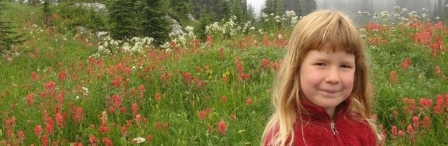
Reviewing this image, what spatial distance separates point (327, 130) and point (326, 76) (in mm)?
302

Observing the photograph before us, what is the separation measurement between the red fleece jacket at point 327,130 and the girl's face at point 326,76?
6cm

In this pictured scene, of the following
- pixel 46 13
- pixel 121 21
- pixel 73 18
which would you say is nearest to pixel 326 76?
pixel 121 21

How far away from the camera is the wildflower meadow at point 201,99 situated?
4.36 meters

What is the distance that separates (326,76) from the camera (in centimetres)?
240

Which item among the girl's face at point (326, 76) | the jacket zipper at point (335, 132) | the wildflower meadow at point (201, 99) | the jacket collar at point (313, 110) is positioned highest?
the girl's face at point (326, 76)

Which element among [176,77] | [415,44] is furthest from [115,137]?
[415,44]

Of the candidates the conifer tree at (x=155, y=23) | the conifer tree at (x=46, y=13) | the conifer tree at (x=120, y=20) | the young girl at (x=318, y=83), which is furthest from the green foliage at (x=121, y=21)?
the young girl at (x=318, y=83)

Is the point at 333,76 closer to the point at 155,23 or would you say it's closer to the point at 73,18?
the point at 155,23

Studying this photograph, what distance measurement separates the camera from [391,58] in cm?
669

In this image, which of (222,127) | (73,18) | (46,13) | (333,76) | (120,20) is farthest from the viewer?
(73,18)

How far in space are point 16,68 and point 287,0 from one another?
300ft

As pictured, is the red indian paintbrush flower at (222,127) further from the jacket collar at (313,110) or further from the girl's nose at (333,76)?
the girl's nose at (333,76)

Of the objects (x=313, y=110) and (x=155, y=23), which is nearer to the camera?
(x=313, y=110)

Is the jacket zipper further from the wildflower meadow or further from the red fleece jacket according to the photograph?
the wildflower meadow
